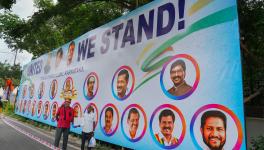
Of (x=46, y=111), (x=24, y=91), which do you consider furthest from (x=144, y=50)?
(x=24, y=91)

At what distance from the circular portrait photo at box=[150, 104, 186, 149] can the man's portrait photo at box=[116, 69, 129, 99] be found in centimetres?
192

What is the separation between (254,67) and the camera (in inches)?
416

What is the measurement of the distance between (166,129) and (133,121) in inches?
67.5

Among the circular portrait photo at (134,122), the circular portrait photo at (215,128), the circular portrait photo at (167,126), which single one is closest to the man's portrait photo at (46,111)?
the circular portrait photo at (134,122)

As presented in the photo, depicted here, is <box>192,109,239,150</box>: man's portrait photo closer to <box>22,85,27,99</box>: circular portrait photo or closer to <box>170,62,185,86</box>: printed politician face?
<box>170,62,185,86</box>: printed politician face

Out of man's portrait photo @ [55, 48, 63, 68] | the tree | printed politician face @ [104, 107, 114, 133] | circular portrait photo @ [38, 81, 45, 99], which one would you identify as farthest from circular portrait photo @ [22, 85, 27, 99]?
the tree

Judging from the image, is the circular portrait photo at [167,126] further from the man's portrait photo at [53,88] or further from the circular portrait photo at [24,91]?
the circular portrait photo at [24,91]

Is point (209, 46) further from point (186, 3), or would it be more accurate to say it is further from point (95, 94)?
point (95, 94)

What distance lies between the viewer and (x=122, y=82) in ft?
36.2

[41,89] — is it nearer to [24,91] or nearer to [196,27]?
[24,91]

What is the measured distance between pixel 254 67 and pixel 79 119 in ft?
24.8

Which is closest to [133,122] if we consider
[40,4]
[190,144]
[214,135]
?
[190,144]

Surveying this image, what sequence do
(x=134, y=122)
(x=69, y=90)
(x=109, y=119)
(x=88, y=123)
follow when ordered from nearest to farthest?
(x=134, y=122), (x=88, y=123), (x=109, y=119), (x=69, y=90)

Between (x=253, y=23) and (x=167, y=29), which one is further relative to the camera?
(x=253, y=23)
